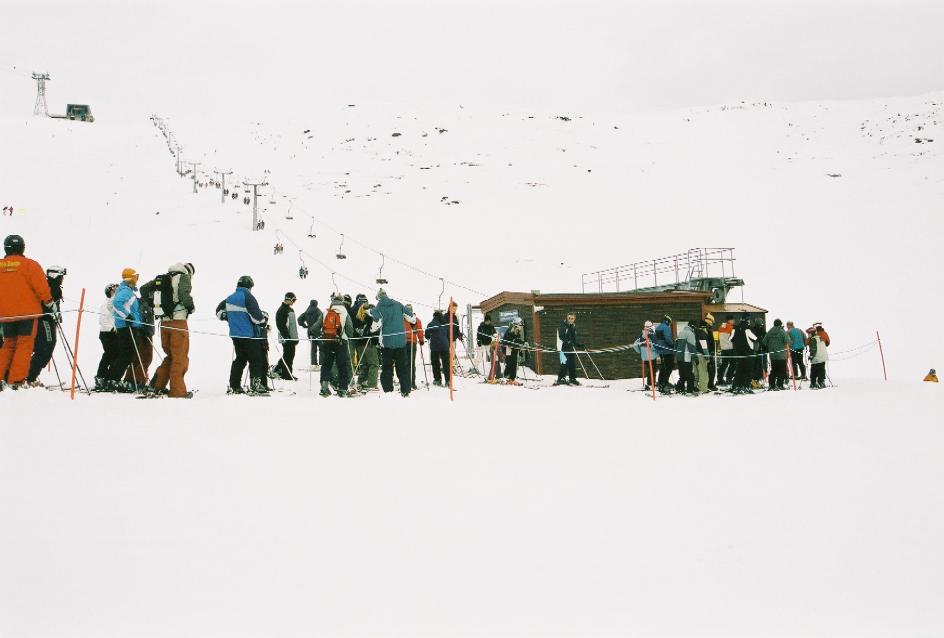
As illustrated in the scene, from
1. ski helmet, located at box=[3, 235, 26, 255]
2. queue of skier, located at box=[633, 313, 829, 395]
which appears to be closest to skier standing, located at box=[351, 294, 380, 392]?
ski helmet, located at box=[3, 235, 26, 255]

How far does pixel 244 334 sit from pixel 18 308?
286 cm

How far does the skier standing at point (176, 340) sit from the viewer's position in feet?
32.7

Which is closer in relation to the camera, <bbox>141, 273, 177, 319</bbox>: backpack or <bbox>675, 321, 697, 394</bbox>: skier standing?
<bbox>141, 273, 177, 319</bbox>: backpack

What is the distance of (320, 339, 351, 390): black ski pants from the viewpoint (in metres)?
11.7

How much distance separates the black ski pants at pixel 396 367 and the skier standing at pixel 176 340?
124 inches

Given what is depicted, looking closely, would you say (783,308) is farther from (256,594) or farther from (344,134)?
(344,134)

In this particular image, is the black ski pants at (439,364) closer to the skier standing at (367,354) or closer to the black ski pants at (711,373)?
the skier standing at (367,354)

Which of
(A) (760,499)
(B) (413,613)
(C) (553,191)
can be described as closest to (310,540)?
(B) (413,613)

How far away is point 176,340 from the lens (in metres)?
9.94

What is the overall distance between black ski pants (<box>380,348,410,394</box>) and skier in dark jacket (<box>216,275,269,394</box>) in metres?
2.04

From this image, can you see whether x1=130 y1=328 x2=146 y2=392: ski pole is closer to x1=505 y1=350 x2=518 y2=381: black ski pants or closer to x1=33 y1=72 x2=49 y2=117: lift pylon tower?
x1=505 y1=350 x2=518 y2=381: black ski pants

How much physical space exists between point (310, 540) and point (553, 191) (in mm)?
41681

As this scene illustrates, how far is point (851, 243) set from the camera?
118 feet

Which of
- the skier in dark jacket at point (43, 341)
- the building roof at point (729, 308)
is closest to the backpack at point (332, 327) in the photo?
the skier in dark jacket at point (43, 341)
